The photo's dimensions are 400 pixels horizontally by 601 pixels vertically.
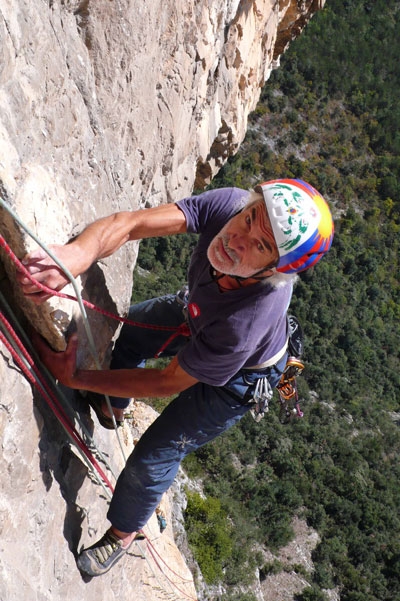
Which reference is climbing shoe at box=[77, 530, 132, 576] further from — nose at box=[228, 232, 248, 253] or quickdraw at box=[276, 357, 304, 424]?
nose at box=[228, 232, 248, 253]

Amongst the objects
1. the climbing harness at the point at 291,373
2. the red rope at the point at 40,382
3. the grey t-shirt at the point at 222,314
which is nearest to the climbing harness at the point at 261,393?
the grey t-shirt at the point at 222,314

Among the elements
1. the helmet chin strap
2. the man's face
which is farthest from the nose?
the helmet chin strap

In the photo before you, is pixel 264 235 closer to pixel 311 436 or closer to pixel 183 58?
pixel 183 58

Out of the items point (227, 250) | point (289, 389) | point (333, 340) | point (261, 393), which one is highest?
point (227, 250)

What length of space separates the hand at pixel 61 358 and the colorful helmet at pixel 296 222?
3.23ft

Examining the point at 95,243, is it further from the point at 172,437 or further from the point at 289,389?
the point at 289,389

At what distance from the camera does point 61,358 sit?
8.41 feet

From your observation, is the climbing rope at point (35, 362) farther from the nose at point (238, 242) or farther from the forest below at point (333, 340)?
the forest below at point (333, 340)

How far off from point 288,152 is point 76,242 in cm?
4269

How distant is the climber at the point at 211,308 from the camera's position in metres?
2.32

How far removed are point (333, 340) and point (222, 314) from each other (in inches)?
1483

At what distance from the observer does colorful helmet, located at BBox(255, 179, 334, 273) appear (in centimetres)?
228

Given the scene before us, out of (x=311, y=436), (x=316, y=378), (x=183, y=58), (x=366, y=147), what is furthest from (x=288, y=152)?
(x=183, y=58)

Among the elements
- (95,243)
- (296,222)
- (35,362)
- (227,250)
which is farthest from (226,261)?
(35,362)
